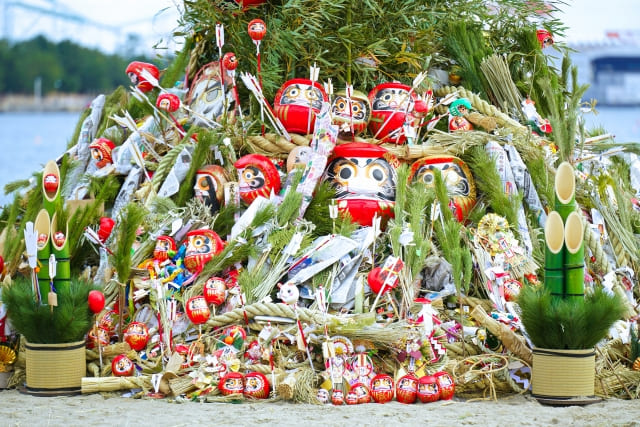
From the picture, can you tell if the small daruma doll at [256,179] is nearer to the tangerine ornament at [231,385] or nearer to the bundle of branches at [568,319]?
the tangerine ornament at [231,385]

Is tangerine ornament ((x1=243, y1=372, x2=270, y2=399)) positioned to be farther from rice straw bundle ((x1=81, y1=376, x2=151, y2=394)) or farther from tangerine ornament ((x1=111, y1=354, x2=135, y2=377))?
tangerine ornament ((x1=111, y1=354, x2=135, y2=377))

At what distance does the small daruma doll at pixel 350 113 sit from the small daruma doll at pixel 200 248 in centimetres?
119

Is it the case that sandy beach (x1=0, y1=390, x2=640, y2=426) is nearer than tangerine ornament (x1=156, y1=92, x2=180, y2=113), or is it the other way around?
sandy beach (x1=0, y1=390, x2=640, y2=426)

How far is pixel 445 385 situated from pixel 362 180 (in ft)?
5.32

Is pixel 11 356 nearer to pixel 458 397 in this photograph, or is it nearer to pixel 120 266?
pixel 120 266

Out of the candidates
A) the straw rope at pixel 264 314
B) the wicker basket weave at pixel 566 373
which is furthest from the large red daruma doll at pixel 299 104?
the wicker basket weave at pixel 566 373

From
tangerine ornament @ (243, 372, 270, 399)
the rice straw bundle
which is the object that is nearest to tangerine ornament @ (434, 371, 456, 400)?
tangerine ornament @ (243, 372, 270, 399)

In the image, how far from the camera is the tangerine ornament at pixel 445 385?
18.2ft

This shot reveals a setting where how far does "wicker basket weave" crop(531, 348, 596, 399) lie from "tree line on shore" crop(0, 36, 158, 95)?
132ft

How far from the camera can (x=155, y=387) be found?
5695mm

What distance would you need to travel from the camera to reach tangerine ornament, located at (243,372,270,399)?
5.60 metres

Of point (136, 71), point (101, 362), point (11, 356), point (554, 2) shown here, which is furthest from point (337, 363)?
point (554, 2)

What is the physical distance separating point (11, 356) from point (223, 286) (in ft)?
4.32

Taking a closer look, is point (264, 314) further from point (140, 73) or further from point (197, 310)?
point (140, 73)
